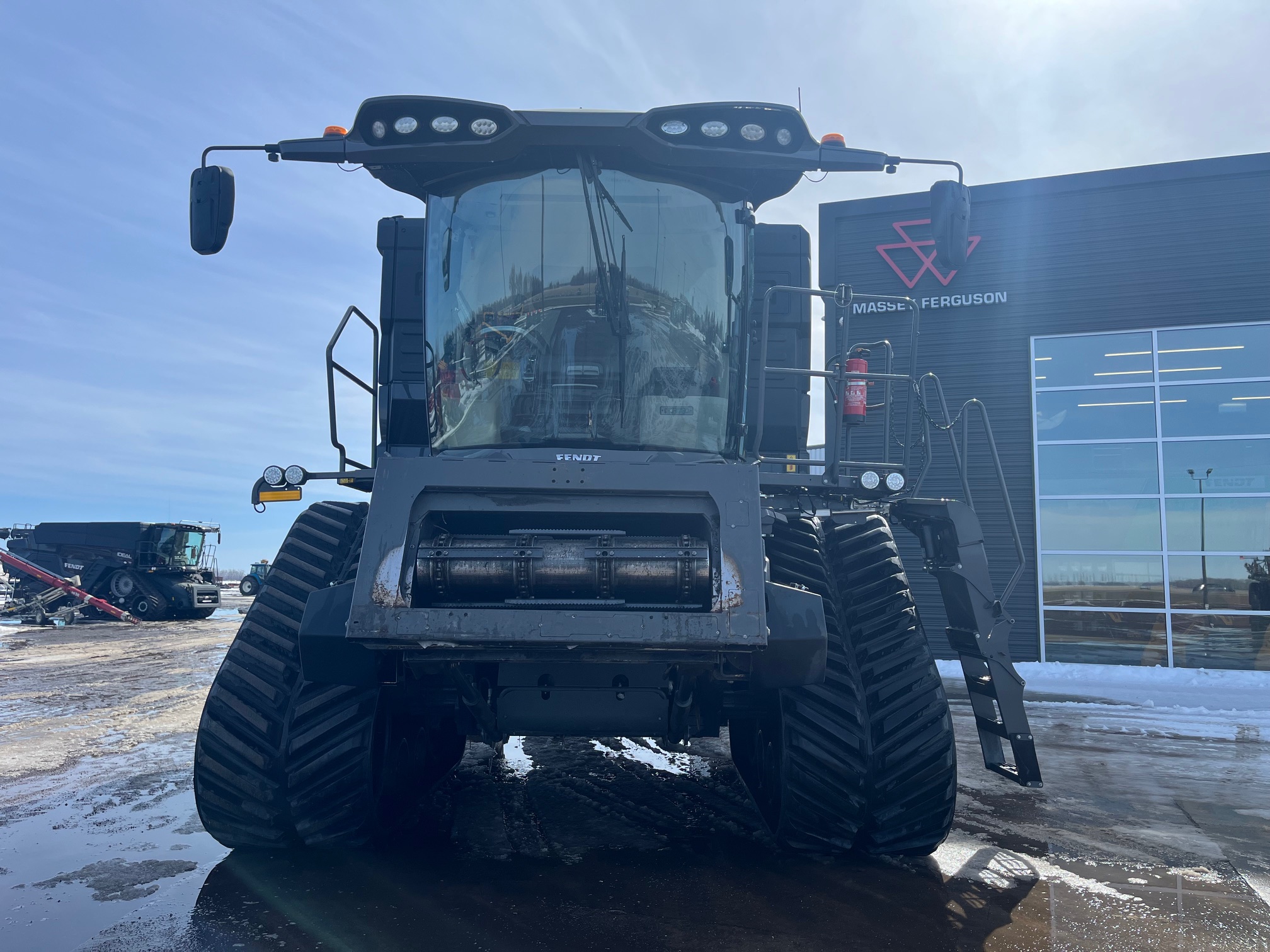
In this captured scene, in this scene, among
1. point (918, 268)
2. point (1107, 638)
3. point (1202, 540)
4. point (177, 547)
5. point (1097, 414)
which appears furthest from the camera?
point (177, 547)

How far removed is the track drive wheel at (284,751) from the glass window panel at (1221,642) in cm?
1298

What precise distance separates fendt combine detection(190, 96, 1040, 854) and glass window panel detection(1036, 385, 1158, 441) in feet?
35.7

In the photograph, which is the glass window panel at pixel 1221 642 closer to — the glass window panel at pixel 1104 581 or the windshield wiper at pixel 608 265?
the glass window panel at pixel 1104 581

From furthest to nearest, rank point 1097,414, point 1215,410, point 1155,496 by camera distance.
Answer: point 1097,414, point 1155,496, point 1215,410

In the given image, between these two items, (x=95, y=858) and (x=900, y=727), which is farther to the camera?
(x=95, y=858)

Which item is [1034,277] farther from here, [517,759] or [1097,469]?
[517,759]

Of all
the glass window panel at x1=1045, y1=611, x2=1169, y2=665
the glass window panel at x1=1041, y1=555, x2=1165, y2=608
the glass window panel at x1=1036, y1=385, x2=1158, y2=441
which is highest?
the glass window panel at x1=1036, y1=385, x2=1158, y2=441

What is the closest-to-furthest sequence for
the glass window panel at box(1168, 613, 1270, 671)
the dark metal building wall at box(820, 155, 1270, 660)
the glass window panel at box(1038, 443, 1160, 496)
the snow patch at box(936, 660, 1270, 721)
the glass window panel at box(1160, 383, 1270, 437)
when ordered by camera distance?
the snow patch at box(936, 660, 1270, 721) < the glass window panel at box(1168, 613, 1270, 671) < the glass window panel at box(1160, 383, 1270, 437) < the dark metal building wall at box(820, 155, 1270, 660) < the glass window panel at box(1038, 443, 1160, 496)

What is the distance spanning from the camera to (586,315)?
4035 mm

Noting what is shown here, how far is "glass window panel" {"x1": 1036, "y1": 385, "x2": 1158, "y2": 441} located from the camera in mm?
13750

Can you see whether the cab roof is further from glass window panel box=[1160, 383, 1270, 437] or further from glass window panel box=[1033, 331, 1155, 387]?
glass window panel box=[1160, 383, 1270, 437]

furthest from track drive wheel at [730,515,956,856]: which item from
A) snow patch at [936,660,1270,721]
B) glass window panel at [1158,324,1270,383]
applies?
glass window panel at [1158,324,1270,383]

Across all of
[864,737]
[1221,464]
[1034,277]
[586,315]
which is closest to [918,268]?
[1034,277]

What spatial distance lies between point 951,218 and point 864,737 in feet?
7.84
